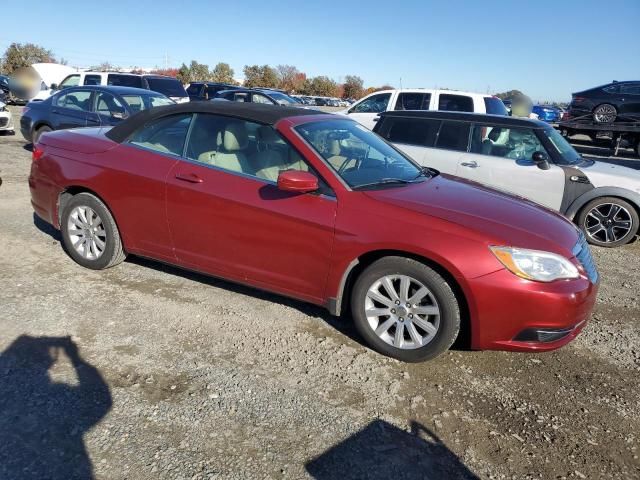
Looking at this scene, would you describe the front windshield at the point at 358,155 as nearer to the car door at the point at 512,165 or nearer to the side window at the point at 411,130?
the car door at the point at 512,165

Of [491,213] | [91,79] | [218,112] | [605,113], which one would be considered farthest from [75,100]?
[605,113]

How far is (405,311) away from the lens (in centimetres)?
317

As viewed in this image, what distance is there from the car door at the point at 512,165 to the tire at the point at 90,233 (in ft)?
14.6

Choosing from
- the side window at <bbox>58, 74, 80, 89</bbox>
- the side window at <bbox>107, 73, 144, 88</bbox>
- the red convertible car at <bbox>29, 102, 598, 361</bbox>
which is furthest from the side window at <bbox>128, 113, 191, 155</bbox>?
the side window at <bbox>58, 74, 80, 89</bbox>

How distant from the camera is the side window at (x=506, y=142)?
632 cm

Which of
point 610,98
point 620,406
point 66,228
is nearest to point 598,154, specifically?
point 610,98

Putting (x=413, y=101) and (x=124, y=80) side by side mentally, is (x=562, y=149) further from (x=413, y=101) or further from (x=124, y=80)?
(x=124, y=80)

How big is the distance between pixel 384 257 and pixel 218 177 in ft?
4.60

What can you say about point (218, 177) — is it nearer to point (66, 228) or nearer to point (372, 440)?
point (66, 228)

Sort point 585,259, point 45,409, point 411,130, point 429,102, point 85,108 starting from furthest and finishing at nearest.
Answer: point 429,102 → point 85,108 → point 411,130 → point 585,259 → point 45,409

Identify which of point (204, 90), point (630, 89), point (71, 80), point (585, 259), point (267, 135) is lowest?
point (585, 259)

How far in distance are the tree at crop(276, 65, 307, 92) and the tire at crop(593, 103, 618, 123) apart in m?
59.0

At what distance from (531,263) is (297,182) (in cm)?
156

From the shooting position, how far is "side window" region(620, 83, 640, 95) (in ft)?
47.2
